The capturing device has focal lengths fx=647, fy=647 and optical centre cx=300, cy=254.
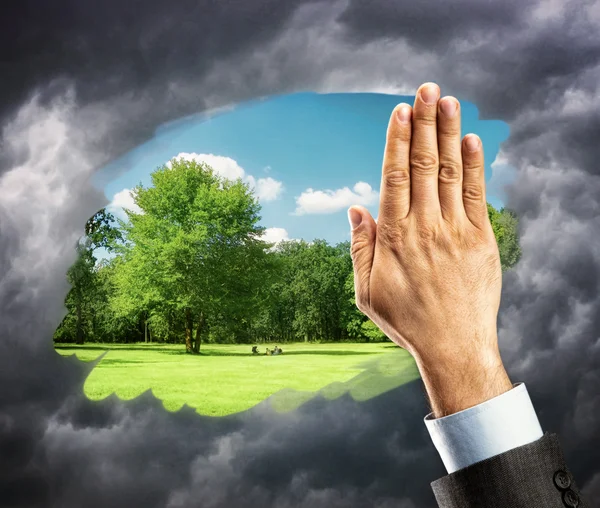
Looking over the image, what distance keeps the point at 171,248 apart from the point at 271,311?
127cm

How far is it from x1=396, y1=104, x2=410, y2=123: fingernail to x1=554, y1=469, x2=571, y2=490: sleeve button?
1.18ft

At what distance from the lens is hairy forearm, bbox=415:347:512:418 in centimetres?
58

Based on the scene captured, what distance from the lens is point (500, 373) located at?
0.59 meters

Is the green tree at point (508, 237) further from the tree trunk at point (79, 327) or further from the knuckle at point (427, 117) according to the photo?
the knuckle at point (427, 117)

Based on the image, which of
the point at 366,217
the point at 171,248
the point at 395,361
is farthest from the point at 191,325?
the point at 366,217

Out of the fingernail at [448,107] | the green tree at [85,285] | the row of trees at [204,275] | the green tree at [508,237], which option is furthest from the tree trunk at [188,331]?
the fingernail at [448,107]

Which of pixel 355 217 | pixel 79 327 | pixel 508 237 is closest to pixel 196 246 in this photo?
pixel 79 327

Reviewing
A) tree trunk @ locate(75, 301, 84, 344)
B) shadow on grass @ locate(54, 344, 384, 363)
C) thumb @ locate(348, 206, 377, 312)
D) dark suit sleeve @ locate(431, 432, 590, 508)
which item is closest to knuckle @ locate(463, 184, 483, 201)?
thumb @ locate(348, 206, 377, 312)

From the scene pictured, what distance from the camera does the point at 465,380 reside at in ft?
1.92

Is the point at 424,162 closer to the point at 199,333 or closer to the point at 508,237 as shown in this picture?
the point at 508,237

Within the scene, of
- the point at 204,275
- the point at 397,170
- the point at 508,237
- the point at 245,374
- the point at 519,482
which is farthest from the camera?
the point at 204,275

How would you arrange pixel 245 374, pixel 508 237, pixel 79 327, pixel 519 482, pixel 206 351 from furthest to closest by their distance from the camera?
pixel 206 351
pixel 79 327
pixel 245 374
pixel 508 237
pixel 519 482

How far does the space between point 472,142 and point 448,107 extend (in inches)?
2.0

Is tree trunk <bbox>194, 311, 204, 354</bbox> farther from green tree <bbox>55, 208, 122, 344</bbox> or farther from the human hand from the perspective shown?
the human hand
